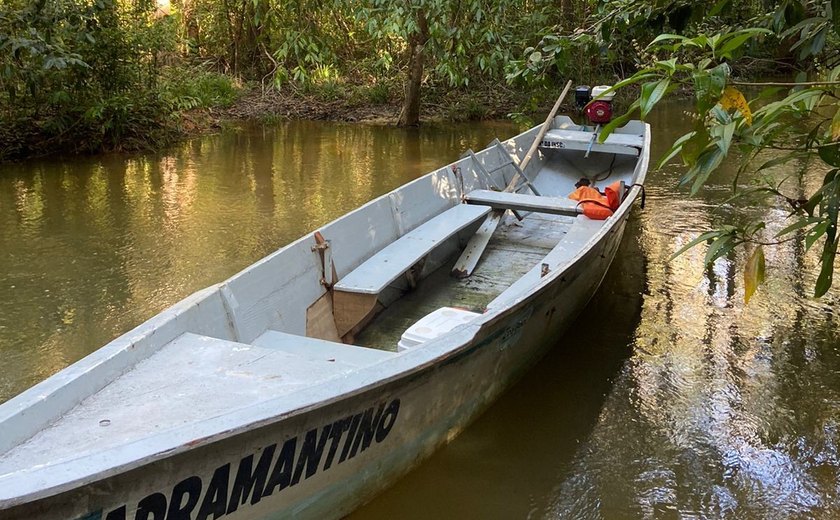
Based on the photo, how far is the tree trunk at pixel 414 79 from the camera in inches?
463

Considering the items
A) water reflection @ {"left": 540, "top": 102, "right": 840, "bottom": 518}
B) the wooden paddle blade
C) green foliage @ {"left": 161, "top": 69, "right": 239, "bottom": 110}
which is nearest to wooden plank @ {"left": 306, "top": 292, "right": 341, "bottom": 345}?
the wooden paddle blade

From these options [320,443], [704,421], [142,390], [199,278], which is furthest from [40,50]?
[704,421]

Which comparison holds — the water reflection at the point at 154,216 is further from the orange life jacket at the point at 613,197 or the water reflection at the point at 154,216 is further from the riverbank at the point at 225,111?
the orange life jacket at the point at 613,197

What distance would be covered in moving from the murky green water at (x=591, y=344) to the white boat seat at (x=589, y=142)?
2.69 ft

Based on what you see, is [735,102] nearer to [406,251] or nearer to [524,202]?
[406,251]

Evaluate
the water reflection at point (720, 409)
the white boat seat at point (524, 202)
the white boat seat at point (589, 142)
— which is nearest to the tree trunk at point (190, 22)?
the white boat seat at point (589, 142)

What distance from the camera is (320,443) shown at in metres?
2.73

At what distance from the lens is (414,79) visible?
12.4m

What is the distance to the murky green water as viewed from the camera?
140 inches

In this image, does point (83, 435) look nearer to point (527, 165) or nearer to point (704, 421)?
point (704, 421)

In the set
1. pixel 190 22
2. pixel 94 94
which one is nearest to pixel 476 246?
pixel 94 94

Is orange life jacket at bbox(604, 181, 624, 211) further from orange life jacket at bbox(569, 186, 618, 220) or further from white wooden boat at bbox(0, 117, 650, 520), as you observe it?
white wooden boat at bbox(0, 117, 650, 520)

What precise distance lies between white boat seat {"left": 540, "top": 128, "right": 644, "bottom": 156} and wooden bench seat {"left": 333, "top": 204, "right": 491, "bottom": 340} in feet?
8.10

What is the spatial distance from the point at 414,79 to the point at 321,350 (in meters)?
9.57
